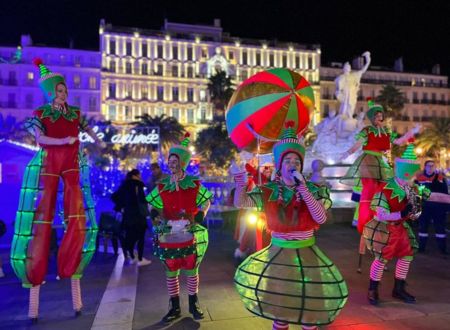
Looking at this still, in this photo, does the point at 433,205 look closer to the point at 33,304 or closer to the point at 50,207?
the point at 50,207

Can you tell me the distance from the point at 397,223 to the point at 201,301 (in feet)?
8.47

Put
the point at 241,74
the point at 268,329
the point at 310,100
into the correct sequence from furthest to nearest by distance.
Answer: the point at 241,74 < the point at 310,100 < the point at 268,329

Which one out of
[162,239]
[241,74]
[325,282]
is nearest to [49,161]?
[162,239]

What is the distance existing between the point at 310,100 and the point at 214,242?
18.6 ft

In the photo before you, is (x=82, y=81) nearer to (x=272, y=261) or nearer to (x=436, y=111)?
(x=436, y=111)

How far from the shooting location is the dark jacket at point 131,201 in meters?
7.50

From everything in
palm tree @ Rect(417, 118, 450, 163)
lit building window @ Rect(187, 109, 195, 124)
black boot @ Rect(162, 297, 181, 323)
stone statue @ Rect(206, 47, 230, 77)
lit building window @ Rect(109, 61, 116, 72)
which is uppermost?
stone statue @ Rect(206, 47, 230, 77)

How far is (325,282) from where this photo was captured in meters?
3.05

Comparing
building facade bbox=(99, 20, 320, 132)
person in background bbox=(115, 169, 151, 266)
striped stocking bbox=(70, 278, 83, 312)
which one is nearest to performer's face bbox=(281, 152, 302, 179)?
striped stocking bbox=(70, 278, 83, 312)

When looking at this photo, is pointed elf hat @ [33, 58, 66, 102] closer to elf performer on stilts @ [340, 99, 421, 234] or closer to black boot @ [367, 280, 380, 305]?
elf performer on stilts @ [340, 99, 421, 234]

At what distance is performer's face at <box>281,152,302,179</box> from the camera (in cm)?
330

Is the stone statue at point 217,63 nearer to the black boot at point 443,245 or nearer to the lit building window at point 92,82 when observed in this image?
the lit building window at point 92,82

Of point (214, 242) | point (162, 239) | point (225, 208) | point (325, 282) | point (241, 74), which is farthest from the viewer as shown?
point (241, 74)

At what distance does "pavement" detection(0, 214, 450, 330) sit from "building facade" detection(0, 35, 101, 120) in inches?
2139
